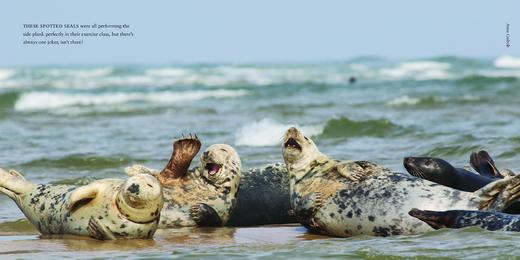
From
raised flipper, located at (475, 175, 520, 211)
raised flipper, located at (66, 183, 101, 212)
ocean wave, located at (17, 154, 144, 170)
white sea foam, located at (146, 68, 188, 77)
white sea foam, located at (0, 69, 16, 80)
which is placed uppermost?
white sea foam, located at (0, 69, 16, 80)

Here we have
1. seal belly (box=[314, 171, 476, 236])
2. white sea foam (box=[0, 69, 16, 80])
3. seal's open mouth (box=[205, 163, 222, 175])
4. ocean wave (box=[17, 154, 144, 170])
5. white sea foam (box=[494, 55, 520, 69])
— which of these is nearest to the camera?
seal belly (box=[314, 171, 476, 236])

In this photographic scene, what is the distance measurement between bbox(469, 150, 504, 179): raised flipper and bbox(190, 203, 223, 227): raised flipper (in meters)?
2.14

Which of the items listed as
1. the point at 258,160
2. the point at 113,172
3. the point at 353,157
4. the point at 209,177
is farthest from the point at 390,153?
the point at 209,177

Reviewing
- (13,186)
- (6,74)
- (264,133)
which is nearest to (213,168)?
(13,186)

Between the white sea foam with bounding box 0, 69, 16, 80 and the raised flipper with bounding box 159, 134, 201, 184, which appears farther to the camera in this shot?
the white sea foam with bounding box 0, 69, 16, 80

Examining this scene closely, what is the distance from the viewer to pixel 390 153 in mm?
12797

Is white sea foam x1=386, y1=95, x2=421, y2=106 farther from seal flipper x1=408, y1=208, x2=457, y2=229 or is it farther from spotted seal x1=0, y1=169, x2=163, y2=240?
seal flipper x1=408, y1=208, x2=457, y2=229

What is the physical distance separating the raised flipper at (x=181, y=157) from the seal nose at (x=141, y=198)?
1.05 m

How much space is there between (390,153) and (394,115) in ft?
23.7

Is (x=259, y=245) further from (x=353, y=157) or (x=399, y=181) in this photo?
(x=353, y=157)

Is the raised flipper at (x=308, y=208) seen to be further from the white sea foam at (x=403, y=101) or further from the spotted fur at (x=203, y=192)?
the white sea foam at (x=403, y=101)

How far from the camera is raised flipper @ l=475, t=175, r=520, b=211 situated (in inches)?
272

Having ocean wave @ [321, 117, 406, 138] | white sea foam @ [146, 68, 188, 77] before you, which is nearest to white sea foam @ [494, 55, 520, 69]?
white sea foam @ [146, 68, 188, 77]

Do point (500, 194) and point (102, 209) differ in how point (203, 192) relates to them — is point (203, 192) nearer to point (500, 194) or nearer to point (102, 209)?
point (102, 209)
